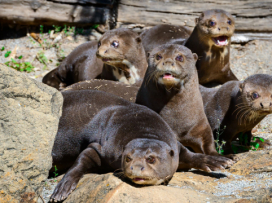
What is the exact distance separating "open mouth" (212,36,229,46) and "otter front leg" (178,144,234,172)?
2890 millimetres

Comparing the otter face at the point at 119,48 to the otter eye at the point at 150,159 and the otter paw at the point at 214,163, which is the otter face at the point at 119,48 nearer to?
the otter paw at the point at 214,163

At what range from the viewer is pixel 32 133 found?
3.91 meters

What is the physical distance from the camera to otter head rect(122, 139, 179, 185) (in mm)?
3658

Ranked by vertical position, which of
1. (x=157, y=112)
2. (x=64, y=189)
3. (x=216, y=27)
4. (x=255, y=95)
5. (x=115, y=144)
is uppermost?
(x=216, y=27)

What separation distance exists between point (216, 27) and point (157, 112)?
2.34 meters

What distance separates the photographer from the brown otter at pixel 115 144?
12.4 feet

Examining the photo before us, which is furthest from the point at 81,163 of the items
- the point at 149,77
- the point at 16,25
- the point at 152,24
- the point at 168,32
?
the point at 16,25

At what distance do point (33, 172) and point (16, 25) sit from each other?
19.4ft

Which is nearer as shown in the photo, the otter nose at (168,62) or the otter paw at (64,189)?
the otter paw at (64,189)

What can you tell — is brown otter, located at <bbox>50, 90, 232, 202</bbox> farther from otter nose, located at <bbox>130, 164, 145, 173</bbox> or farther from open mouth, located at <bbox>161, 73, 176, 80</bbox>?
open mouth, located at <bbox>161, 73, 176, 80</bbox>

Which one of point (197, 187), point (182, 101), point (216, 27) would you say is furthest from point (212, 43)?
point (197, 187)

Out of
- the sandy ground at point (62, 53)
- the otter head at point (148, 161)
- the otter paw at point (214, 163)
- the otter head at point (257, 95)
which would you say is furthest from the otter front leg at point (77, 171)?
the sandy ground at point (62, 53)

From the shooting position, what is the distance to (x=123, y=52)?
6.80m

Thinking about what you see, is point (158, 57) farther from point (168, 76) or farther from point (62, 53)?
point (62, 53)
